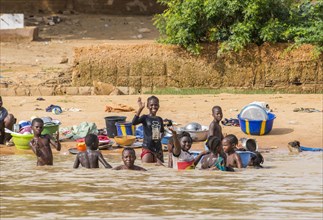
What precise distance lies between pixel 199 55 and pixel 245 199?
9022 mm

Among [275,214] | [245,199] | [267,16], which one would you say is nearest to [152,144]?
[245,199]

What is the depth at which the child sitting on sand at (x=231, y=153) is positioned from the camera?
12.4 metres

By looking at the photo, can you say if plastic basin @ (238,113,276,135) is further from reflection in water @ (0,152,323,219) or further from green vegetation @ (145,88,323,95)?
green vegetation @ (145,88,323,95)

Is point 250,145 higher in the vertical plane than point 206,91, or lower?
lower

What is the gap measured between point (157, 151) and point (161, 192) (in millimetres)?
2055

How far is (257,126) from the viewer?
15.1 meters

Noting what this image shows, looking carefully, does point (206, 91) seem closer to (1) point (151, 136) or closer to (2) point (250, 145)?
(2) point (250, 145)

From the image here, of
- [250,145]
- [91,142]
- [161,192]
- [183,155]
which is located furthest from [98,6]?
[161,192]

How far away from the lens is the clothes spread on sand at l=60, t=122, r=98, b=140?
14992 mm

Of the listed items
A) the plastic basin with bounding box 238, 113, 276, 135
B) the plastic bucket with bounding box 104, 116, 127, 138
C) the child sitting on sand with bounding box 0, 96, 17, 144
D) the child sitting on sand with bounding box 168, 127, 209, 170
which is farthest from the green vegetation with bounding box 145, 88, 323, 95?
the child sitting on sand with bounding box 168, 127, 209, 170

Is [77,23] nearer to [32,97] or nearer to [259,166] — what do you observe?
[32,97]

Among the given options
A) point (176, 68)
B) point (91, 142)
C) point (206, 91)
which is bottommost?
point (91, 142)

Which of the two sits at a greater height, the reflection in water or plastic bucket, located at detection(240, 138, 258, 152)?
plastic bucket, located at detection(240, 138, 258, 152)

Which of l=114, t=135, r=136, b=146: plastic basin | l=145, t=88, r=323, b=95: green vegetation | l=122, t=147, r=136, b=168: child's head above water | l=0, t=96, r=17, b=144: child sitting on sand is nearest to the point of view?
l=122, t=147, r=136, b=168: child's head above water
